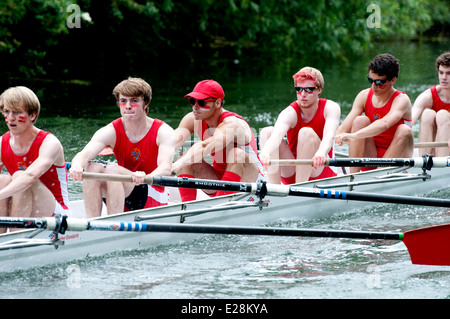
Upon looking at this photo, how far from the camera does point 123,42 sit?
2005 cm

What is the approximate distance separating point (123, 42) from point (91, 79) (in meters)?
2.96

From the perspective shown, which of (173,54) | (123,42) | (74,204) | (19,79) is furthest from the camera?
(173,54)

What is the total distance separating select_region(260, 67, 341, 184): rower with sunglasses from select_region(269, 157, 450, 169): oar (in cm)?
11

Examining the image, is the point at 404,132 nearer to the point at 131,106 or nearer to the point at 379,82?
the point at 379,82

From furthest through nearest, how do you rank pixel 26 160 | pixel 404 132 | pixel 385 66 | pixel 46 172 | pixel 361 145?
pixel 361 145 → pixel 404 132 → pixel 385 66 → pixel 46 172 → pixel 26 160

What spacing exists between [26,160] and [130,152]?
96 cm

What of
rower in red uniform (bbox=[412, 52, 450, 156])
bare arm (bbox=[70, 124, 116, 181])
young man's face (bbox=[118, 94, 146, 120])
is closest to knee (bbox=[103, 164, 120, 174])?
bare arm (bbox=[70, 124, 116, 181])

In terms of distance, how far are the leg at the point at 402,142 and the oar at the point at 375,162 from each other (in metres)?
0.48

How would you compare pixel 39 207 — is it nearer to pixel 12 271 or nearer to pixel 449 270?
pixel 12 271

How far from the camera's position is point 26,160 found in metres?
5.30

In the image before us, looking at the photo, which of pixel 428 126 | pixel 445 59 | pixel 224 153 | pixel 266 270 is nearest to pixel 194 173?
pixel 224 153

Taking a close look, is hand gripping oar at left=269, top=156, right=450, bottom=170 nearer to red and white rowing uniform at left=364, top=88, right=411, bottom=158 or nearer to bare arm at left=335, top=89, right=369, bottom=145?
red and white rowing uniform at left=364, top=88, right=411, bottom=158

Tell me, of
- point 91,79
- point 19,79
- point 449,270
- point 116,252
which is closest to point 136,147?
point 116,252

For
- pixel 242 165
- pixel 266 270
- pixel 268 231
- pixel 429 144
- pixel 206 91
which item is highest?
pixel 206 91
